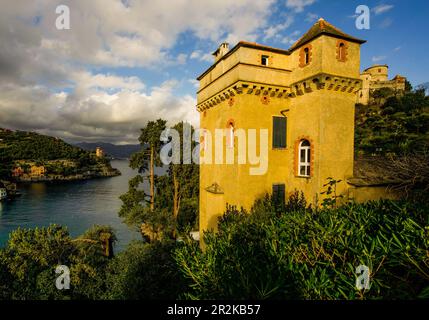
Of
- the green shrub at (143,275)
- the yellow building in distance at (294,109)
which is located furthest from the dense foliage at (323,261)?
the yellow building in distance at (294,109)

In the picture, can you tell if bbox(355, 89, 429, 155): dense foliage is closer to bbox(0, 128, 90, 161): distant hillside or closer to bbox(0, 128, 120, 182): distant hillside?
bbox(0, 128, 120, 182): distant hillside

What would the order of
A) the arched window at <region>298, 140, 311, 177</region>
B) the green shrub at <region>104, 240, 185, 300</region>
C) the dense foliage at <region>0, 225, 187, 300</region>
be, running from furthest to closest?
the arched window at <region>298, 140, 311, 177</region>
the dense foliage at <region>0, 225, 187, 300</region>
the green shrub at <region>104, 240, 185, 300</region>

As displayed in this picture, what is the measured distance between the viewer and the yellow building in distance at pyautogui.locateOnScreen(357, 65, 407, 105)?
55219mm

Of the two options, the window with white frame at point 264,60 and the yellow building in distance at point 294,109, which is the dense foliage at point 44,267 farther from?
the window with white frame at point 264,60

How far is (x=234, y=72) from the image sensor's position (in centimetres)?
1216

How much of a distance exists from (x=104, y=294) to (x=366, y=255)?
38.5 ft

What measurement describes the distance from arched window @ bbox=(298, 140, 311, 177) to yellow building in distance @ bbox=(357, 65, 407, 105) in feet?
183

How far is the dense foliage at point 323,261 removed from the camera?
3053 millimetres

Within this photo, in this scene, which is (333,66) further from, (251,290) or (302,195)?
(251,290)

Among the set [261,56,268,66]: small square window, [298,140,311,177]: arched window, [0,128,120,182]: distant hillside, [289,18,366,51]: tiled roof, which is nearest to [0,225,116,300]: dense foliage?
[298,140,311,177]: arched window

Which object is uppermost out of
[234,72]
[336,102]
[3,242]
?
[234,72]

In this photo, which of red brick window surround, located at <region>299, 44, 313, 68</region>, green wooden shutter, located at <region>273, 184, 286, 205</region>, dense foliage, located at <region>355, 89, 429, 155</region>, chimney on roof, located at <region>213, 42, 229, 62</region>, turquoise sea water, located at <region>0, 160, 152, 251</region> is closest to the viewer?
red brick window surround, located at <region>299, 44, 313, 68</region>

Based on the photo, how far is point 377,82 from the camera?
58.8 metres

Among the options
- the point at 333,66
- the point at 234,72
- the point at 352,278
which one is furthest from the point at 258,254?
the point at 333,66
